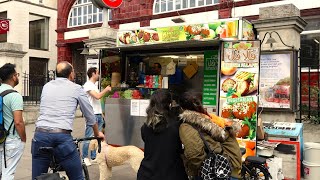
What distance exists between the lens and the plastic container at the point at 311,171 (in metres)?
5.90

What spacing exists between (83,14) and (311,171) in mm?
18076

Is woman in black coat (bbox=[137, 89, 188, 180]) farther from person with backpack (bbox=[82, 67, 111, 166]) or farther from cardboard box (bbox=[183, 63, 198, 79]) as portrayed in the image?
cardboard box (bbox=[183, 63, 198, 79])

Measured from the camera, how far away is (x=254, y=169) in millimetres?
5227

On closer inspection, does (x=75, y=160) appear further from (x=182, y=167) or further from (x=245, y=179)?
(x=245, y=179)

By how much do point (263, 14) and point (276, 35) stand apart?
1.59ft

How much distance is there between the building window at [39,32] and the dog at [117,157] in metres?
20.2

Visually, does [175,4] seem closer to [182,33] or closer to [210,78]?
[210,78]

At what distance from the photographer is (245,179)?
17.4 ft

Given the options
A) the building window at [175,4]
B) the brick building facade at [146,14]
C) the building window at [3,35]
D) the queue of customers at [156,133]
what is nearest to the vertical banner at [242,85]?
the queue of customers at [156,133]

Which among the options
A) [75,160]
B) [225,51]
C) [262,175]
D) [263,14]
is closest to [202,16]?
[263,14]

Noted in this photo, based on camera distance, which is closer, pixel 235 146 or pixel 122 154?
pixel 235 146

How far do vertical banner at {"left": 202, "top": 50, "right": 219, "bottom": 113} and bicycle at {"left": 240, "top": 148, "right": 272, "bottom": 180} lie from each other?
231 cm

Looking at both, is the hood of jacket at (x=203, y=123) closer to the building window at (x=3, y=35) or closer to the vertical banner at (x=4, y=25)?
the vertical banner at (x=4, y=25)

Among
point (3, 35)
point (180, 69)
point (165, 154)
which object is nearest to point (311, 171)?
point (165, 154)
